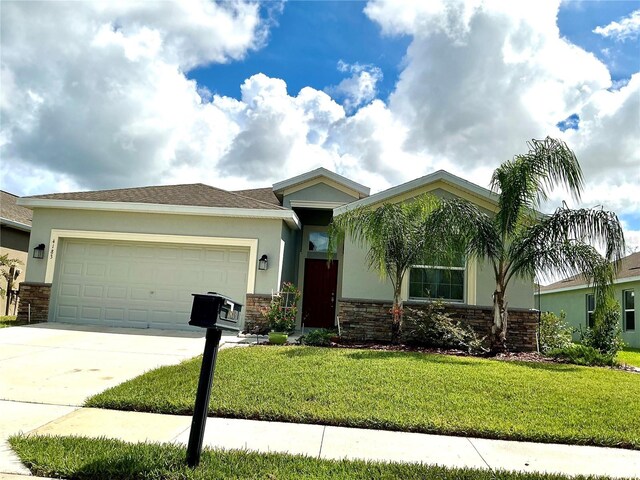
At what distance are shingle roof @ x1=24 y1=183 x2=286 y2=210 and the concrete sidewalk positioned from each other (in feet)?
27.2

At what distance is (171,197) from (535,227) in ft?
32.2

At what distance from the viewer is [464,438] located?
443 cm

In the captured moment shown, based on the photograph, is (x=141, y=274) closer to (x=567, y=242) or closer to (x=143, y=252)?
(x=143, y=252)

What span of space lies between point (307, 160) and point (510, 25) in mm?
8380

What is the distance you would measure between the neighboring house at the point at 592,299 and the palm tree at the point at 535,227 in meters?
4.37

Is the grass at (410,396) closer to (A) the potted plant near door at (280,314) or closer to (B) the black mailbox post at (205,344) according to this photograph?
(B) the black mailbox post at (205,344)

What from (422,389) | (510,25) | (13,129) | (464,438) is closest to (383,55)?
(510,25)

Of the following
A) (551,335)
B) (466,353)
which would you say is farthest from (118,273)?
(551,335)

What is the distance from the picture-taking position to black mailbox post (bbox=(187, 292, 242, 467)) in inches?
125

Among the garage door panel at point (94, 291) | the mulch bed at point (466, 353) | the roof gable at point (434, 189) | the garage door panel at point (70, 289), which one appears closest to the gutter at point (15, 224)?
the garage door panel at point (70, 289)

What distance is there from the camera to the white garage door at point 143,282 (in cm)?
1237

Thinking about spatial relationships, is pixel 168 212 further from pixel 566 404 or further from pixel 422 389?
pixel 566 404

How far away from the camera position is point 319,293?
14.9m

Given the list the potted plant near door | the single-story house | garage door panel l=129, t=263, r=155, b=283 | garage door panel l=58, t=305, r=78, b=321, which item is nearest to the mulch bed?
the potted plant near door
